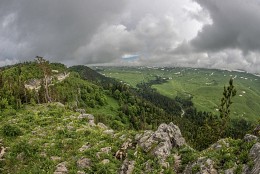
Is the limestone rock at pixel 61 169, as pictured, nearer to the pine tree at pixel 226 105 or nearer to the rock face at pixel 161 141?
the rock face at pixel 161 141

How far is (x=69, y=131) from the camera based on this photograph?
148 ft

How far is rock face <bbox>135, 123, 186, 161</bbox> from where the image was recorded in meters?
34.9

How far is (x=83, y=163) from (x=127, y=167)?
18.8ft

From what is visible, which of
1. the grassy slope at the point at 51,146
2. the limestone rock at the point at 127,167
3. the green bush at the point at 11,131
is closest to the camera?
the limestone rock at the point at 127,167

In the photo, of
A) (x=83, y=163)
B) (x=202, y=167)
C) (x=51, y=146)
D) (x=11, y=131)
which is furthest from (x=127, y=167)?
(x=11, y=131)

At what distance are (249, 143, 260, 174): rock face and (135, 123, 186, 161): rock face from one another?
10106 millimetres

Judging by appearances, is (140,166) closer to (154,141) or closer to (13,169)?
(154,141)

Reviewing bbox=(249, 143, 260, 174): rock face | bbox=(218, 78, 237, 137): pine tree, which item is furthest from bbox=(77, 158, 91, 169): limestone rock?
bbox=(218, 78, 237, 137): pine tree

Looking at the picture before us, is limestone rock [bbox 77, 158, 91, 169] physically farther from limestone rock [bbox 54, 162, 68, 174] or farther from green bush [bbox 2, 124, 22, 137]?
green bush [bbox 2, 124, 22, 137]

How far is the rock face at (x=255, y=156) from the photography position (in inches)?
1024

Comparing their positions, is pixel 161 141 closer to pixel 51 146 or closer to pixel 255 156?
pixel 255 156

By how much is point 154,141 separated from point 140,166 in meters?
5.41

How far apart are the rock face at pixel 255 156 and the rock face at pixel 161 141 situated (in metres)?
10.1

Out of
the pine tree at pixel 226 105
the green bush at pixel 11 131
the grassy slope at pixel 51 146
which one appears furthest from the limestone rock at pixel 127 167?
the pine tree at pixel 226 105
